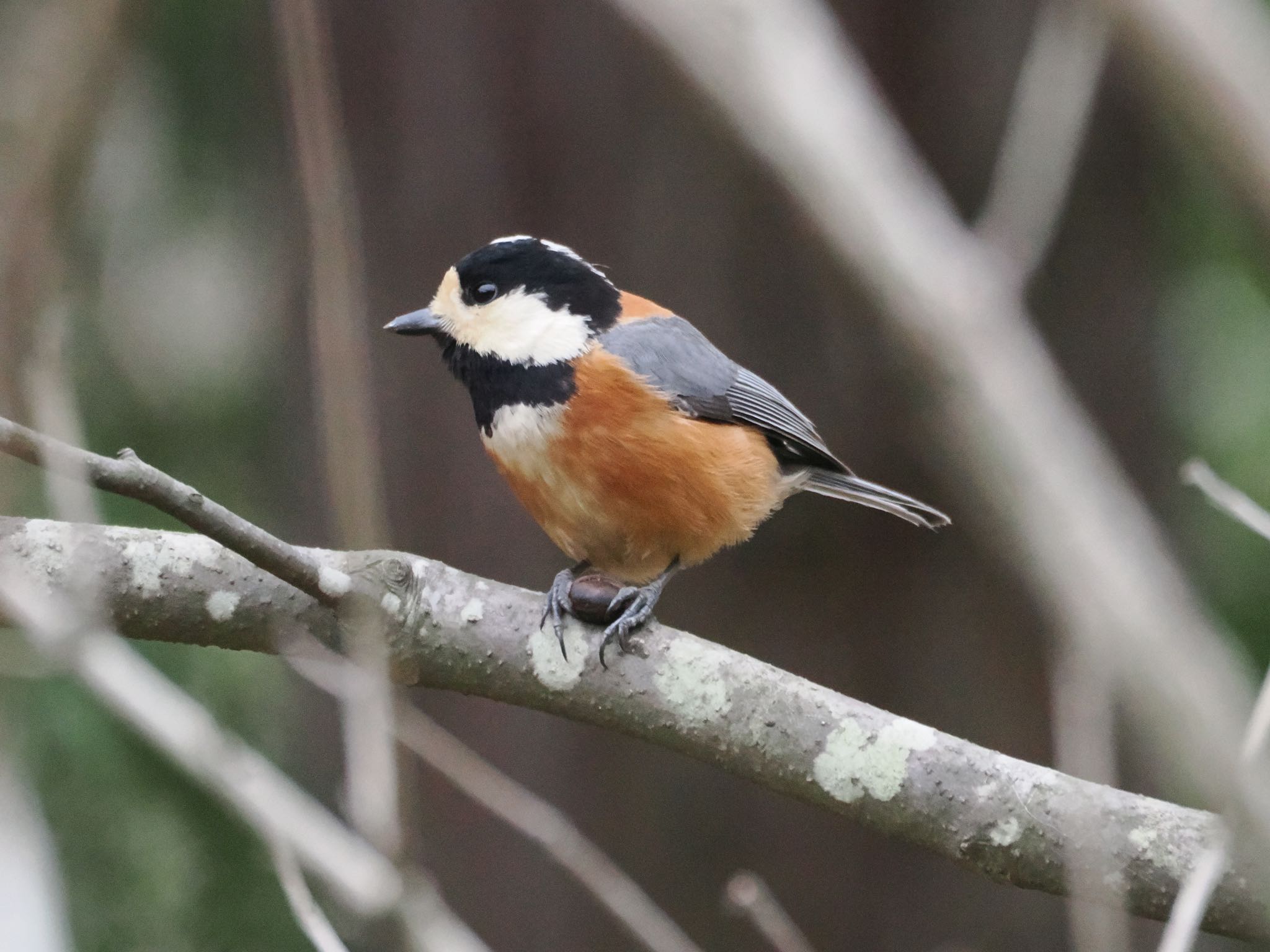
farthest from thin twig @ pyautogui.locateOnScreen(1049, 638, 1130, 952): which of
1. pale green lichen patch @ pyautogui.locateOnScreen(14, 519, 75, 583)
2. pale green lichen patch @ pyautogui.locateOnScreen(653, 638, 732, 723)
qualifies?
pale green lichen patch @ pyautogui.locateOnScreen(14, 519, 75, 583)

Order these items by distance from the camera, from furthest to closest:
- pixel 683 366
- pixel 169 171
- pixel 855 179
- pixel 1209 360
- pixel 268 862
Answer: pixel 169 171
pixel 1209 360
pixel 268 862
pixel 683 366
pixel 855 179

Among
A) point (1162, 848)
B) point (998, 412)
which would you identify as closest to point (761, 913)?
point (1162, 848)

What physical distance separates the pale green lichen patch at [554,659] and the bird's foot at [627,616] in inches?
1.9

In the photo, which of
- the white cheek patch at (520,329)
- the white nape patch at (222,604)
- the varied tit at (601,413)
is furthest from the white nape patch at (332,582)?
the white cheek patch at (520,329)

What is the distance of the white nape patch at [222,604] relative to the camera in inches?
99.7

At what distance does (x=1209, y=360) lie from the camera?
411 cm

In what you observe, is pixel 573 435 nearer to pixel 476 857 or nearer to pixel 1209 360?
pixel 476 857

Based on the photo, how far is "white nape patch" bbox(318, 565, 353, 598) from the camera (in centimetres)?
234

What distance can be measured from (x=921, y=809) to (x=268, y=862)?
2.20m

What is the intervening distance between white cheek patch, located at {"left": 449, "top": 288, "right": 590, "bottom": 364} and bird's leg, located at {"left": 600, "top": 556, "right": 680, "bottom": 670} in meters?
0.62

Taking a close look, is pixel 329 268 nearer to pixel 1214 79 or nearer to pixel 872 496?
pixel 1214 79

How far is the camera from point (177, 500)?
204 cm

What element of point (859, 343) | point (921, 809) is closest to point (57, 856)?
point (921, 809)

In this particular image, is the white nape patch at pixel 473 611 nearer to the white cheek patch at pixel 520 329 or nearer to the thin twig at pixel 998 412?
the white cheek patch at pixel 520 329
